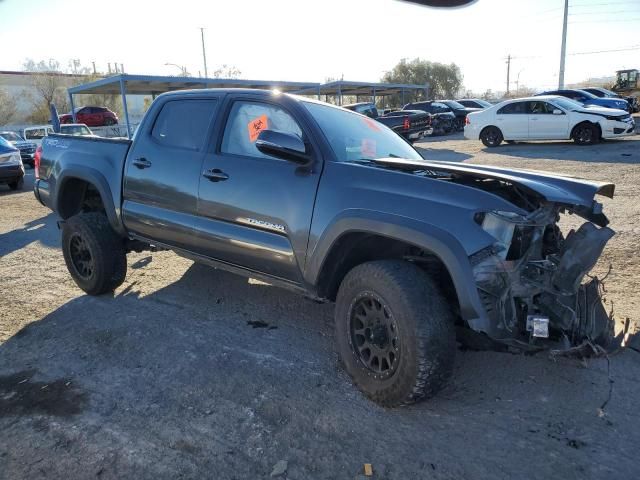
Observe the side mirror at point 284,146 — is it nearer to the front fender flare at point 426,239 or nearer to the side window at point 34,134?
the front fender flare at point 426,239

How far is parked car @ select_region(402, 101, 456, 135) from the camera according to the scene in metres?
24.9

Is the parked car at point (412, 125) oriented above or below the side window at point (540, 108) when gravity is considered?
below

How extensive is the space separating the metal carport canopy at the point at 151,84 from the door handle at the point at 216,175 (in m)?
16.6

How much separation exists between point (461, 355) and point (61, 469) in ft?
8.30

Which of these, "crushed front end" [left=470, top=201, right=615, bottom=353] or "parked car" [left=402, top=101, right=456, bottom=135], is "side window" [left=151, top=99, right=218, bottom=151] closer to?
"crushed front end" [left=470, top=201, right=615, bottom=353]

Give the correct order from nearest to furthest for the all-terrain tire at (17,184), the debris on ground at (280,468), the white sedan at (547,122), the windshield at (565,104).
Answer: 1. the debris on ground at (280,468)
2. the all-terrain tire at (17,184)
3. the white sedan at (547,122)
4. the windshield at (565,104)

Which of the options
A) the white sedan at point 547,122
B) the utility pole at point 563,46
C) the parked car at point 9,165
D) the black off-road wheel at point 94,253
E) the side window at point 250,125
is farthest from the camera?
the utility pole at point 563,46

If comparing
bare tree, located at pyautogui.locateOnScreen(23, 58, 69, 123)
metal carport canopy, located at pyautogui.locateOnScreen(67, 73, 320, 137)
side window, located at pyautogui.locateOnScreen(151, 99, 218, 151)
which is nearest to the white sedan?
metal carport canopy, located at pyautogui.locateOnScreen(67, 73, 320, 137)

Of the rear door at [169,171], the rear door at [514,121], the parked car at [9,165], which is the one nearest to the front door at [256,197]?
the rear door at [169,171]

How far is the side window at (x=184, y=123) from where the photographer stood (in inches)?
160

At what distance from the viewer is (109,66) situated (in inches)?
2721

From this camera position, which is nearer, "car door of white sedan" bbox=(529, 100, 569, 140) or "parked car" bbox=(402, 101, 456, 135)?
"car door of white sedan" bbox=(529, 100, 569, 140)

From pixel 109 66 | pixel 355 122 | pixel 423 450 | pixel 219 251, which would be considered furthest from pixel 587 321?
pixel 109 66

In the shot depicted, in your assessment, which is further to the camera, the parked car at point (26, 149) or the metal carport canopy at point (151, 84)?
the metal carport canopy at point (151, 84)
